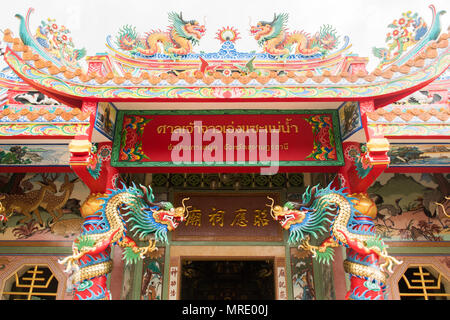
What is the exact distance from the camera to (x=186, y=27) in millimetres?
5359

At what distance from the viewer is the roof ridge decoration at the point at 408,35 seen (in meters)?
3.72

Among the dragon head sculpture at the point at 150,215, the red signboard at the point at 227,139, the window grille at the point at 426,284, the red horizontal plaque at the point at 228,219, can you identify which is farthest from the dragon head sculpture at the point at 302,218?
the window grille at the point at 426,284

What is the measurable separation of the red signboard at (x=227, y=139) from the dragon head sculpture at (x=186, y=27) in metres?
1.75

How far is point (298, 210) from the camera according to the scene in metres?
3.88

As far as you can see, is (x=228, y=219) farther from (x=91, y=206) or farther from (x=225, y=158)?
(x=91, y=206)

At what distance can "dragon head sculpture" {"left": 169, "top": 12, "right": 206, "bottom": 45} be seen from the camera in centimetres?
536

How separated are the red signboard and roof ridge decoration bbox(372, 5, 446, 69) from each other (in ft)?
3.39

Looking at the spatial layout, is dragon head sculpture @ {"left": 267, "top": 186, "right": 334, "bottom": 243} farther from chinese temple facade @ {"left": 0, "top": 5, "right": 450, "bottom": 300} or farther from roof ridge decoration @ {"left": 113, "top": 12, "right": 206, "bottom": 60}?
roof ridge decoration @ {"left": 113, "top": 12, "right": 206, "bottom": 60}

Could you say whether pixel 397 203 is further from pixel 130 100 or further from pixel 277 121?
pixel 130 100

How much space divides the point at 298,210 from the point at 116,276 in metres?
3.18

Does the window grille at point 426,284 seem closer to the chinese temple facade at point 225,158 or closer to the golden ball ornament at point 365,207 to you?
the chinese temple facade at point 225,158

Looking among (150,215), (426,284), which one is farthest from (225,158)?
(426,284)

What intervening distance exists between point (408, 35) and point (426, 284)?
390 cm
